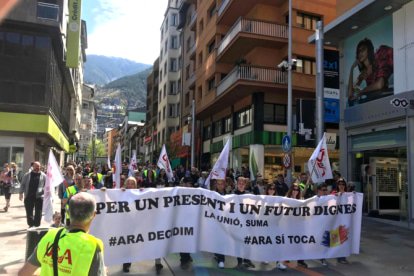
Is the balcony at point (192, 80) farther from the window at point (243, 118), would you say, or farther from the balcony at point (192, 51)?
the window at point (243, 118)

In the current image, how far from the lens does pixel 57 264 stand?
2984mm

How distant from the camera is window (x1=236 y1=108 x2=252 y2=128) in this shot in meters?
32.1

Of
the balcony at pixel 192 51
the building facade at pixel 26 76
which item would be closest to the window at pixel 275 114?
the building facade at pixel 26 76

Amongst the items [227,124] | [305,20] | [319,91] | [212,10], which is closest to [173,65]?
[212,10]

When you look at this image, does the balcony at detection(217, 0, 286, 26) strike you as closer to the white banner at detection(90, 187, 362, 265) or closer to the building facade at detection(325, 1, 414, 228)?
the building facade at detection(325, 1, 414, 228)

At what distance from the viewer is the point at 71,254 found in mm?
2971

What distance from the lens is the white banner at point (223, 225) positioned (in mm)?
7918

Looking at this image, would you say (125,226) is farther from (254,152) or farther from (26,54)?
(26,54)

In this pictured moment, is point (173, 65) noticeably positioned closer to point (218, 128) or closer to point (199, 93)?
point (199, 93)

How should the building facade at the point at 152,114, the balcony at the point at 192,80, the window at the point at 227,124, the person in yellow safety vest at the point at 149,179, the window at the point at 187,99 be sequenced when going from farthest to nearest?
the building facade at the point at 152,114 < the window at the point at 187,99 < the balcony at the point at 192,80 < the window at the point at 227,124 < the person in yellow safety vest at the point at 149,179

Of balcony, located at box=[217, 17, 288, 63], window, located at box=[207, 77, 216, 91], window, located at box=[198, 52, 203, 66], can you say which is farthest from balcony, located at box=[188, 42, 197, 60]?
balcony, located at box=[217, 17, 288, 63]

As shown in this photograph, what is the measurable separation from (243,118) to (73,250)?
3084 cm

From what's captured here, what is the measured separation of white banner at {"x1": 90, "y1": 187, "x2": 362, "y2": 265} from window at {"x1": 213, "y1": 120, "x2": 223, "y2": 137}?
2982 cm

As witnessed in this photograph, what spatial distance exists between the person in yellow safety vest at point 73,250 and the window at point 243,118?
1135 inches
